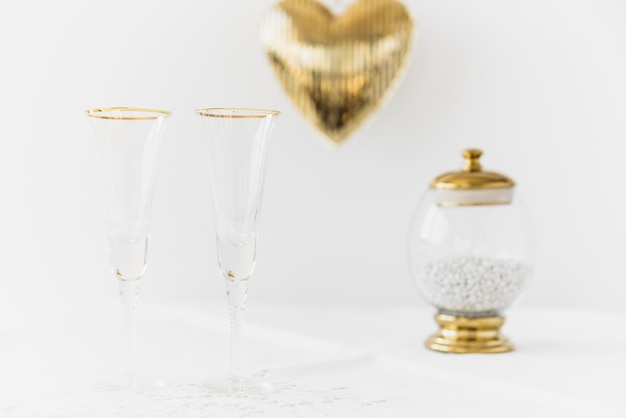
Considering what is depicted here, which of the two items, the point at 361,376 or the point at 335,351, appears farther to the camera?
the point at 335,351

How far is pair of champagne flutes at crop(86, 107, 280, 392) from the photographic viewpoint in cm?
106

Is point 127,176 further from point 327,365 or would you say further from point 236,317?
point 327,365

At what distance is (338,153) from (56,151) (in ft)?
1.70

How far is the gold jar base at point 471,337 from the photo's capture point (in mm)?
1370

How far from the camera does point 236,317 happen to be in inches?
43.4

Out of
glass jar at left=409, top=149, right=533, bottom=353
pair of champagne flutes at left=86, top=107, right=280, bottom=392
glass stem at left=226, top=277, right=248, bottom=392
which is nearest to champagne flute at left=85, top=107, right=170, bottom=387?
pair of champagne flutes at left=86, top=107, right=280, bottom=392

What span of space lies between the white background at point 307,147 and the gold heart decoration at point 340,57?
7 centimetres

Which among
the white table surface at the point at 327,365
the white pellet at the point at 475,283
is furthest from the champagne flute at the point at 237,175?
the white pellet at the point at 475,283

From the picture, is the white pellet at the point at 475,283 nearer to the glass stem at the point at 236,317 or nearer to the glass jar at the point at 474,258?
the glass jar at the point at 474,258

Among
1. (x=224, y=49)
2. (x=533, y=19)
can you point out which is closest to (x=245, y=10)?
(x=224, y=49)

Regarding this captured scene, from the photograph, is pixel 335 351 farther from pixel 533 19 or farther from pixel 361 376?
pixel 533 19

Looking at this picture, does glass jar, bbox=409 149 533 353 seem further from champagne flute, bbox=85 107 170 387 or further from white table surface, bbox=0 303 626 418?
champagne flute, bbox=85 107 170 387

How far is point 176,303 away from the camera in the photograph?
1832 mm

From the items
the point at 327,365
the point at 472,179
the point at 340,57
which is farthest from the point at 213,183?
the point at 340,57
